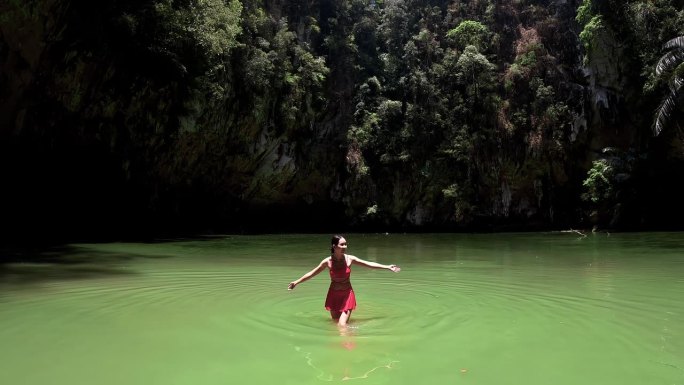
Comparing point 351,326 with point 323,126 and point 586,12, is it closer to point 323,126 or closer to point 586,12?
point 323,126

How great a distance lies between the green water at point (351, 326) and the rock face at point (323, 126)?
11.6 meters

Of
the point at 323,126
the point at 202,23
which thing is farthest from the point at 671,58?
the point at 202,23

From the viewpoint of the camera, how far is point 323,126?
27.7 meters

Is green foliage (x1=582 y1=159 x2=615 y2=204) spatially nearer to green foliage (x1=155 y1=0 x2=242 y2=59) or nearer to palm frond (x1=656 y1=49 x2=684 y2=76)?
palm frond (x1=656 y1=49 x2=684 y2=76)

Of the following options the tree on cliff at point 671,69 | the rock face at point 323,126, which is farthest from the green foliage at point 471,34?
the tree on cliff at point 671,69

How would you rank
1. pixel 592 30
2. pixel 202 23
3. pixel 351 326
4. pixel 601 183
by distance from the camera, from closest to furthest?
pixel 351 326 < pixel 202 23 < pixel 601 183 < pixel 592 30

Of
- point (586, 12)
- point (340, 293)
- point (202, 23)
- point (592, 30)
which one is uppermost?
point (586, 12)

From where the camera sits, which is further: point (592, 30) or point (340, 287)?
point (592, 30)

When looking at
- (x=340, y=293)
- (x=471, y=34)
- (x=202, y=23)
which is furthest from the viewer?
(x=471, y=34)

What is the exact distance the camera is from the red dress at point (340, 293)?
17.7ft

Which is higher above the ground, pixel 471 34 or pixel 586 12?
pixel 471 34

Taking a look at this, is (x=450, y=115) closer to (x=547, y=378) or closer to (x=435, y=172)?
(x=435, y=172)

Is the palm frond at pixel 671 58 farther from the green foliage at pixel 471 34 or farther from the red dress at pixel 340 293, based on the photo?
the red dress at pixel 340 293

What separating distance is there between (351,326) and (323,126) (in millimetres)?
23094
